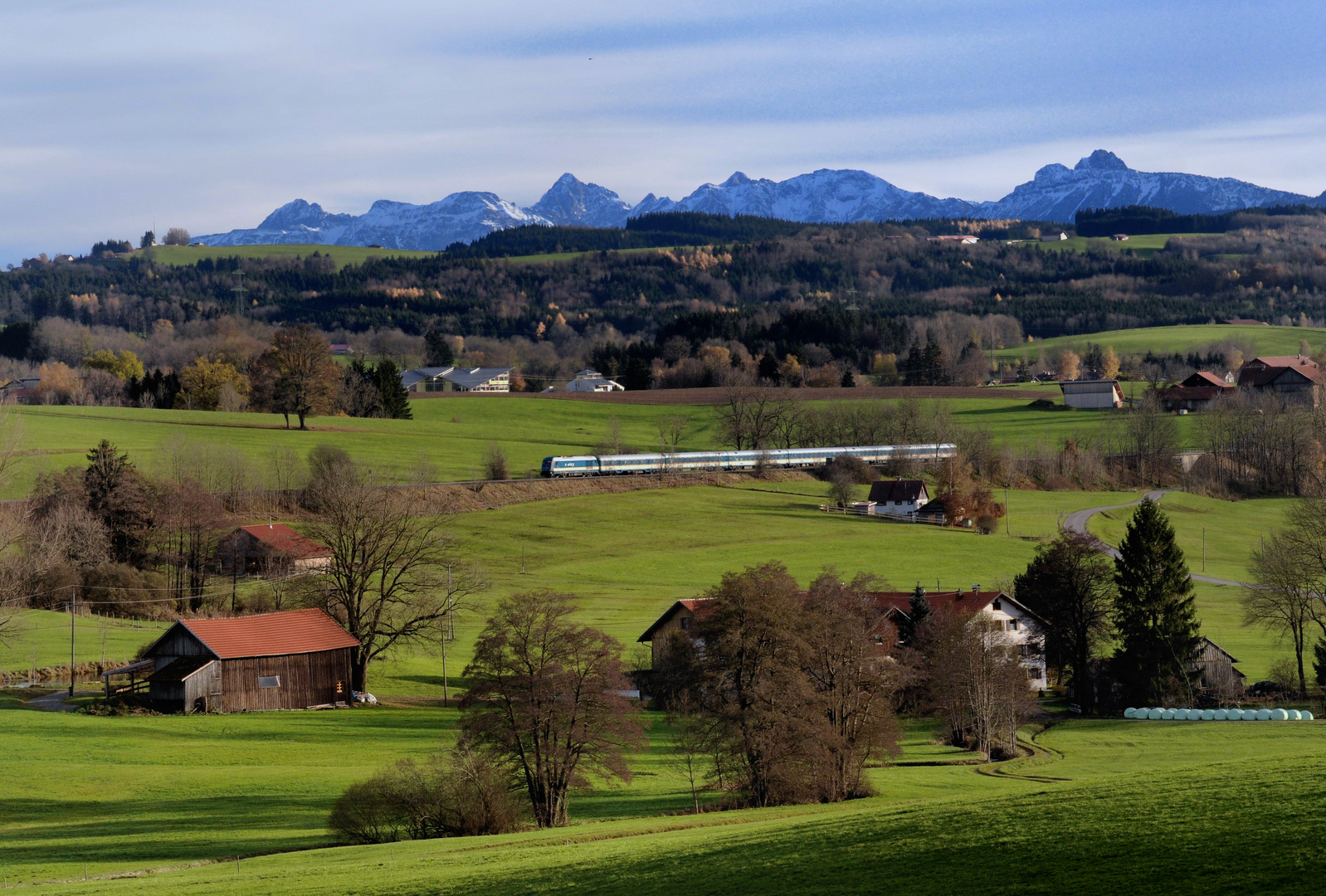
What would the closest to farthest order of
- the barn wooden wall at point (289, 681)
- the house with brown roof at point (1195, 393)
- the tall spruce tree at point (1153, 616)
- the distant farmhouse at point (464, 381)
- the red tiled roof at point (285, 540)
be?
the barn wooden wall at point (289, 681) → the tall spruce tree at point (1153, 616) → the red tiled roof at point (285, 540) → the house with brown roof at point (1195, 393) → the distant farmhouse at point (464, 381)

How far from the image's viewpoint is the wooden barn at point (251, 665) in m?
45.9

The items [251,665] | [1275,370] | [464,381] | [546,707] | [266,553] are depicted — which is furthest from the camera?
[464,381]

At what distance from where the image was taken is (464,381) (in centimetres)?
17188

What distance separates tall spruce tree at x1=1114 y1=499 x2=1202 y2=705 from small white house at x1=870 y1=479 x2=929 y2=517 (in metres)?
42.4

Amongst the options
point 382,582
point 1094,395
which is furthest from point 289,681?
point 1094,395

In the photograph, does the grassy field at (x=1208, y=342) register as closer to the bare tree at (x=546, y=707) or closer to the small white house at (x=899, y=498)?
the small white house at (x=899, y=498)

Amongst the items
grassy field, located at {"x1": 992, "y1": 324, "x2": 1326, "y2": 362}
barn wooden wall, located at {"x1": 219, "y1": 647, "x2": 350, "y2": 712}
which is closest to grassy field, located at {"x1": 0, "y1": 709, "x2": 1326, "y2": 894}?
barn wooden wall, located at {"x1": 219, "y1": 647, "x2": 350, "y2": 712}

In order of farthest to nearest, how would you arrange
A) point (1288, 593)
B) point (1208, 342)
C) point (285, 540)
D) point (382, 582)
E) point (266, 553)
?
point (1208, 342) < point (285, 540) < point (266, 553) < point (382, 582) < point (1288, 593)

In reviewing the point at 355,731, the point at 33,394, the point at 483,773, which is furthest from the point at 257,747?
the point at 33,394

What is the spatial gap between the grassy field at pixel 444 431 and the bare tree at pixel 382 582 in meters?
31.4

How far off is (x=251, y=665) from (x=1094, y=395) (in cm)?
11563

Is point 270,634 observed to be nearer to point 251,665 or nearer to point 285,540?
point 251,665

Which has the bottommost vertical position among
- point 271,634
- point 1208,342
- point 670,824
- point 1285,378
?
point 670,824

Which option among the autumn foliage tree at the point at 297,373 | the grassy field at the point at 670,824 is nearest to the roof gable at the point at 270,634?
the grassy field at the point at 670,824
